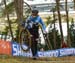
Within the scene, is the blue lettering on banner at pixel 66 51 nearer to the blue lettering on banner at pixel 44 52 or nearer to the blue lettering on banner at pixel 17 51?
the blue lettering on banner at pixel 44 52

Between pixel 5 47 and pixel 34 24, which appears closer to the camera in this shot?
pixel 34 24

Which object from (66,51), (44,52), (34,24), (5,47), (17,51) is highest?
(34,24)

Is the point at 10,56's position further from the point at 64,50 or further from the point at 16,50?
the point at 64,50

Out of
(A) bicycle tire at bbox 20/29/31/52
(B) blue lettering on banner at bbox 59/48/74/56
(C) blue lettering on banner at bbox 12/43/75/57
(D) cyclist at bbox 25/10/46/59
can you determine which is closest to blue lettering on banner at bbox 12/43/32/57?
(C) blue lettering on banner at bbox 12/43/75/57

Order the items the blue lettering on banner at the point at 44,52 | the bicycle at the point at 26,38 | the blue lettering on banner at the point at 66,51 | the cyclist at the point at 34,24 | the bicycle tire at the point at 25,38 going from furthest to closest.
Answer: the blue lettering on banner at the point at 66,51 < the blue lettering on banner at the point at 44,52 < the bicycle tire at the point at 25,38 < the bicycle at the point at 26,38 < the cyclist at the point at 34,24

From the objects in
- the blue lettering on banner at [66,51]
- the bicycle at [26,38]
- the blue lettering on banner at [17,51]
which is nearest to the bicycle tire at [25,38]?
the bicycle at [26,38]

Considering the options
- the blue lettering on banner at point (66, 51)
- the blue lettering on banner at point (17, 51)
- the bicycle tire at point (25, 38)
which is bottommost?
the blue lettering on banner at point (66, 51)

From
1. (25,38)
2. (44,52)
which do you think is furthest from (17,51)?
(44,52)

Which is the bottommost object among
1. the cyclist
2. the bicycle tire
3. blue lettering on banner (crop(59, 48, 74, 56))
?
blue lettering on banner (crop(59, 48, 74, 56))

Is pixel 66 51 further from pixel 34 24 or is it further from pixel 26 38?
pixel 34 24

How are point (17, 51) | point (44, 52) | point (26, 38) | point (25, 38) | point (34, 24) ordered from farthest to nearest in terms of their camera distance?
point (44, 52), point (17, 51), point (25, 38), point (26, 38), point (34, 24)

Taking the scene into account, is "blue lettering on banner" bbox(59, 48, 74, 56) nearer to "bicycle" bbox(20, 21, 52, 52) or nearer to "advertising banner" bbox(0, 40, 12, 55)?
"bicycle" bbox(20, 21, 52, 52)

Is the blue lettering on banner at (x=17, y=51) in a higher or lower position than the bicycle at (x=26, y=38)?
lower

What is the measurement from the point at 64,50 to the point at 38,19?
2829mm
